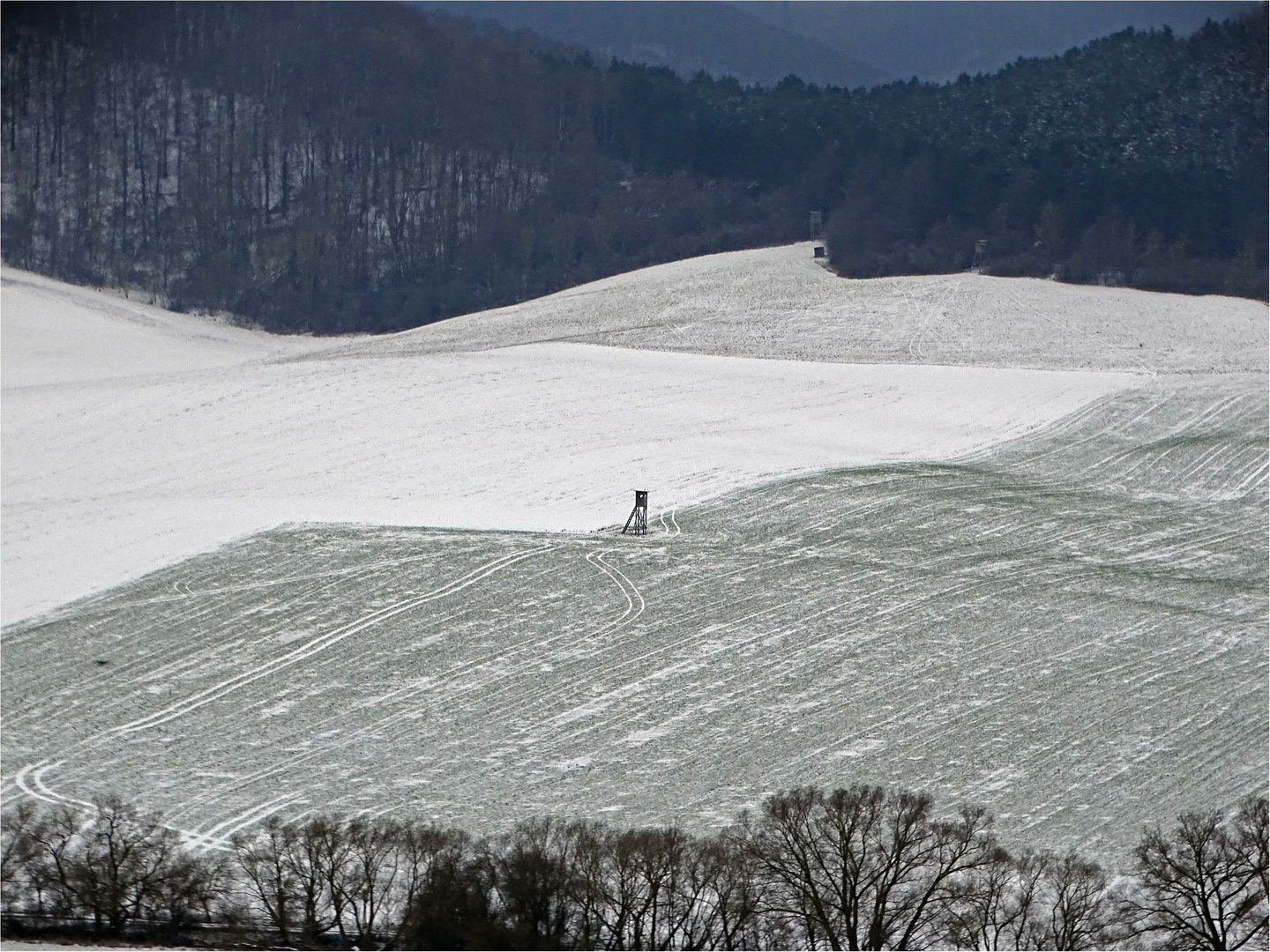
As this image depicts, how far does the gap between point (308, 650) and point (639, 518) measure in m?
8.86

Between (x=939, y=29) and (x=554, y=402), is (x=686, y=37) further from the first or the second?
(x=554, y=402)

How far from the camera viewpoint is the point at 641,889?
19094 millimetres

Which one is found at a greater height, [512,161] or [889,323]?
[512,161]

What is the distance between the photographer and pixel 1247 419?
47.5 meters

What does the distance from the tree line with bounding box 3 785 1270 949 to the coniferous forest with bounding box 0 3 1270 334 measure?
50850mm

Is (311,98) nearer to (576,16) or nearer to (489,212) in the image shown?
(489,212)

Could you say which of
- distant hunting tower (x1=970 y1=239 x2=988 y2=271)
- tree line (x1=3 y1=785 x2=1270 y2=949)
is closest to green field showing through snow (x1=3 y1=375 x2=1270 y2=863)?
tree line (x1=3 y1=785 x2=1270 y2=949)

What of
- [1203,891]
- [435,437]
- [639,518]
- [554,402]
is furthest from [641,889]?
[554,402]

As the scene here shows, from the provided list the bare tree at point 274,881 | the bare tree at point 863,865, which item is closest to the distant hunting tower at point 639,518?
the bare tree at point 863,865

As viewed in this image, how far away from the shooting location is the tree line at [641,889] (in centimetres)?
1884

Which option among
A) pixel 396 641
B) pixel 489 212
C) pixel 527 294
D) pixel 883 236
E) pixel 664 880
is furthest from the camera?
pixel 489 212

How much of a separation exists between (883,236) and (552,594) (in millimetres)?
45266

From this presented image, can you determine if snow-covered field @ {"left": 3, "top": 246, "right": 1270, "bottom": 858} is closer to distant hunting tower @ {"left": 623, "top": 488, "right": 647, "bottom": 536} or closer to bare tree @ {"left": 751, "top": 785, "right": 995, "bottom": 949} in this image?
distant hunting tower @ {"left": 623, "top": 488, "right": 647, "bottom": 536}

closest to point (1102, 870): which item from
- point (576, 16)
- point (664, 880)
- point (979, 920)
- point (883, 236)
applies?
point (979, 920)
